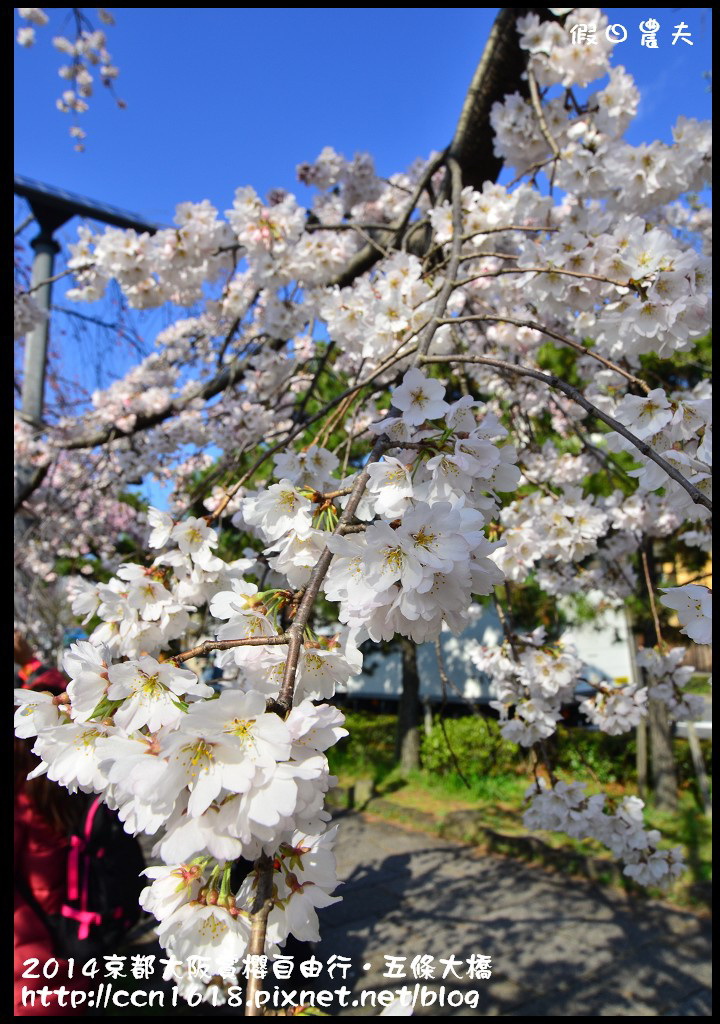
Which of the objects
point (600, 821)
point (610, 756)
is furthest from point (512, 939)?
point (610, 756)

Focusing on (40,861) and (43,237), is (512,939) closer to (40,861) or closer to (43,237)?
(40,861)

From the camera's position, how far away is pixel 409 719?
8055mm

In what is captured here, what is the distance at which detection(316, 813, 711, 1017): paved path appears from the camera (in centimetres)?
321

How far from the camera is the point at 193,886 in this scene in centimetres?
82

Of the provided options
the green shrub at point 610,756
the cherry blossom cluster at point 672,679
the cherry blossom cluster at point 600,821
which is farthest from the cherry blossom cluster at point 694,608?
the green shrub at point 610,756

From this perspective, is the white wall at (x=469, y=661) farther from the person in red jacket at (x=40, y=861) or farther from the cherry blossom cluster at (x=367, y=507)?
the person in red jacket at (x=40, y=861)

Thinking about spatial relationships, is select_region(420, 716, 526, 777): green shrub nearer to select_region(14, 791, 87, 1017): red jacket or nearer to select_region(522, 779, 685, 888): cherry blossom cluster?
select_region(522, 779, 685, 888): cherry blossom cluster

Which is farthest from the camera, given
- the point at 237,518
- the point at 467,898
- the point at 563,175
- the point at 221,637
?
the point at 467,898

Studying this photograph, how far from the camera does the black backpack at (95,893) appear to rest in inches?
91.8

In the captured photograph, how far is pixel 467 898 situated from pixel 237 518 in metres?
4.15

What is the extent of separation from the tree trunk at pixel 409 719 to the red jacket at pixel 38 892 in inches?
223

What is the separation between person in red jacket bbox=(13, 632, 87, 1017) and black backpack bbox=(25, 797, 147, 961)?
0.15ft
